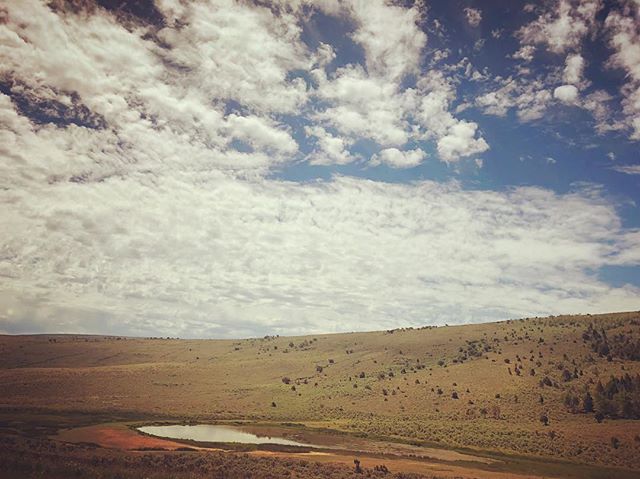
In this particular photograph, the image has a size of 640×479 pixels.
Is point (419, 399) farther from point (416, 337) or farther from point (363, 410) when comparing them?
point (416, 337)

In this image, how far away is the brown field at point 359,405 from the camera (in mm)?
37188

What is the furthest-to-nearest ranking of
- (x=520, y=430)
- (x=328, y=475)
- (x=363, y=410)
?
1. (x=363, y=410)
2. (x=520, y=430)
3. (x=328, y=475)

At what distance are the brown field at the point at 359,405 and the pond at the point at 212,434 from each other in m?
3.50

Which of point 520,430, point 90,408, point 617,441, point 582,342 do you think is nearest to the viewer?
point 617,441

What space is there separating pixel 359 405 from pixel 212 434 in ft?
119

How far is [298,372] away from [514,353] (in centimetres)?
5207

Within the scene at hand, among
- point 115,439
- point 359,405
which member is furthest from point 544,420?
point 115,439

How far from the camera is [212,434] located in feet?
175

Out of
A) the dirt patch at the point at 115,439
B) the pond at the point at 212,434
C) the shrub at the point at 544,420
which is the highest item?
the shrub at the point at 544,420

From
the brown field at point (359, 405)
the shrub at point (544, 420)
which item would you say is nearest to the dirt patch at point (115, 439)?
the brown field at point (359, 405)

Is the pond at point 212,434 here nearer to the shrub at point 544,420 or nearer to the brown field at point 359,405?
the brown field at point 359,405

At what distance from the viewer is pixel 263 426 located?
64562 millimetres

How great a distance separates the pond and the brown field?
3502 millimetres

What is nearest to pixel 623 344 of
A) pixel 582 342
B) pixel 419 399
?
pixel 582 342
